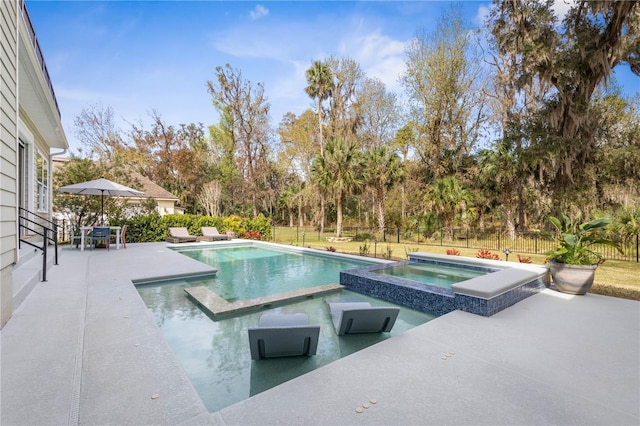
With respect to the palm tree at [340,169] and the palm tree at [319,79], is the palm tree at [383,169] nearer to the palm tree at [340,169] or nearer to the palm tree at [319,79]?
the palm tree at [340,169]

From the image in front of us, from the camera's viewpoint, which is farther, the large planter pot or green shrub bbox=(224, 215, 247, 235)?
green shrub bbox=(224, 215, 247, 235)

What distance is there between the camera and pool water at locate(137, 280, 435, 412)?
2705 millimetres

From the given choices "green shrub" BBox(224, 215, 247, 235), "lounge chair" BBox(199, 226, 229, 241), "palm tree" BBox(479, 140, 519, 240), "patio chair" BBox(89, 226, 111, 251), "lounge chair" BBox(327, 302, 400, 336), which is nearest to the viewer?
"lounge chair" BBox(327, 302, 400, 336)

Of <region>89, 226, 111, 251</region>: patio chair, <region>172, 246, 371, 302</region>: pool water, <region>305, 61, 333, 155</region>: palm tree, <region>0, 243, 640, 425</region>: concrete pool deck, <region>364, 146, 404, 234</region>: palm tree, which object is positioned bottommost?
<region>172, 246, 371, 302</region>: pool water

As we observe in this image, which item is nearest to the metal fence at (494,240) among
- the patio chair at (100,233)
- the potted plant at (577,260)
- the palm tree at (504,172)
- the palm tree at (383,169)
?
the palm tree at (383,169)

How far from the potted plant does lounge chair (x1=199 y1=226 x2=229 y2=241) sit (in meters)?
12.4

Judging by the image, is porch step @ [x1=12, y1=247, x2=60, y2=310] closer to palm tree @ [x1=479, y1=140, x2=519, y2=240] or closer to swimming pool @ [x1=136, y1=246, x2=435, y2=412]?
swimming pool @ [x1=136, y1=246, x2=435, y2=412]

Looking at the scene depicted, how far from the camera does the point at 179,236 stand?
13414 mm

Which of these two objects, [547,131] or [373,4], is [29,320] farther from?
[547,131]

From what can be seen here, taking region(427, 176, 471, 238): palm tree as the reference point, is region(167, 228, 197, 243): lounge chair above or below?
below

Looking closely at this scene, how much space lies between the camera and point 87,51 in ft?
45.9

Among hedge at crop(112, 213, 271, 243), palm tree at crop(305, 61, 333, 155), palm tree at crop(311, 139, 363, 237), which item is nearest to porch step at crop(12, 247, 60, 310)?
hedge at crop(112, 213, 271, 243)

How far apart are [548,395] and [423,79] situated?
19.2m

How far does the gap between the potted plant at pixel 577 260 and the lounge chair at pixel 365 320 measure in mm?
3560
